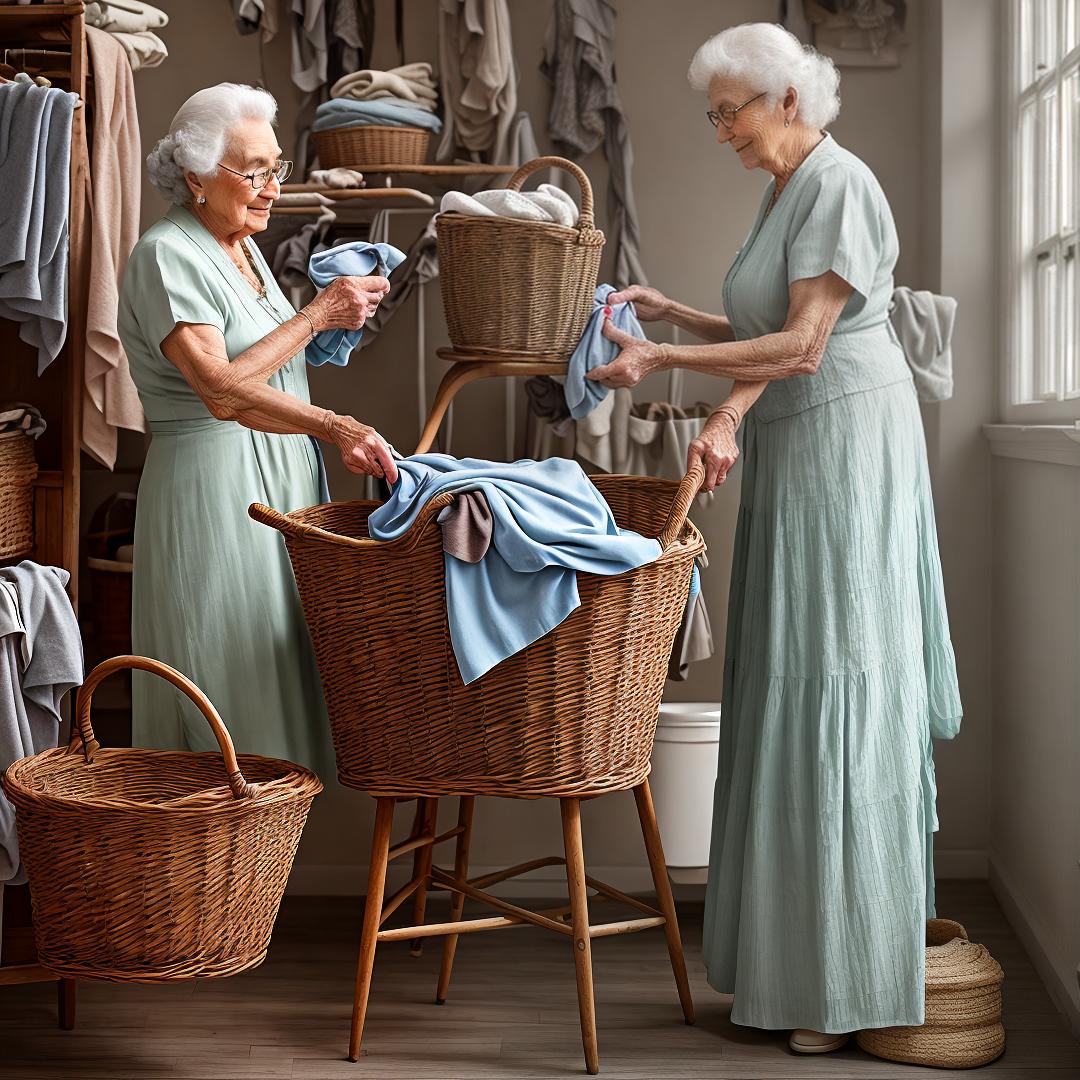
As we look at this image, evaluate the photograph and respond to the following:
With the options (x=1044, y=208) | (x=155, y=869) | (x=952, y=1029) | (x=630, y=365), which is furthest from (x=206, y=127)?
(x=952, y=1029)

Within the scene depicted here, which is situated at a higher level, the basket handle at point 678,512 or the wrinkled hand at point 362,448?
the wrinkled hand at point 362,448

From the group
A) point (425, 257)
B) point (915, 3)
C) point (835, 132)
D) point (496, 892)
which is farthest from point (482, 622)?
point (915, 3)

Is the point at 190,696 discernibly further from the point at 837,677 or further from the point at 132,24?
the point at 132,24

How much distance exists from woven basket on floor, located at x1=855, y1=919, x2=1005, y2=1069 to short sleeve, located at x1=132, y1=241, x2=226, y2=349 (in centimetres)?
175

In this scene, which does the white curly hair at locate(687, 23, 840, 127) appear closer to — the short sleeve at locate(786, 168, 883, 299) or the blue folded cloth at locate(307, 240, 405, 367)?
the short sleeve at locate(786, 168, 883, 299)

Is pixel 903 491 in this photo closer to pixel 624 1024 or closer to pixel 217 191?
pixel 624 1024

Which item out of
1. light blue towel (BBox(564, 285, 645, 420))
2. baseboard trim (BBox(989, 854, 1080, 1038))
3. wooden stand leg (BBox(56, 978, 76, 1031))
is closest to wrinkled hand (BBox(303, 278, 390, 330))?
light blue towel (BBox(564, 285, 645, 420))

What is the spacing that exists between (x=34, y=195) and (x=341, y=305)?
2.06 ft

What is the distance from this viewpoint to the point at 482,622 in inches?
83.9

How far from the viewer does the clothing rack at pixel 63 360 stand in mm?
2592

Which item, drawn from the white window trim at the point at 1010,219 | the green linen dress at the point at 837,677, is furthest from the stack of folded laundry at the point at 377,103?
the white window trim at the point at 1010,219

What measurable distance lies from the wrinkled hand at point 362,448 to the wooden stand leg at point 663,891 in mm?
784

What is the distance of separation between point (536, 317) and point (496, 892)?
5.00ft

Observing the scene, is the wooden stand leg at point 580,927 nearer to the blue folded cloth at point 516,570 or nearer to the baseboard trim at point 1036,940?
the blue folded cloth at point 516,570
